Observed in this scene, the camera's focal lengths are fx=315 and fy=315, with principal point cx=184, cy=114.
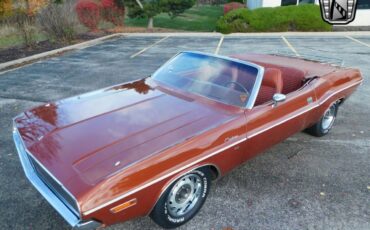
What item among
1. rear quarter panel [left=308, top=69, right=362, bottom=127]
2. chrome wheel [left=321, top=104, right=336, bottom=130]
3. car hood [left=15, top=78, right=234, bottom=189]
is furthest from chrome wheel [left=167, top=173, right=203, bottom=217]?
chrome wheel [left=321, top=104, right=336, bottom=130]

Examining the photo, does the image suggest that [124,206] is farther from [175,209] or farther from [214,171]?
[214,171]

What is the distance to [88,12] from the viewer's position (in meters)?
17.7

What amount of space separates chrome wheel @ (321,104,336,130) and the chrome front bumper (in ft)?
12.9

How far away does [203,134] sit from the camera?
10.3ft

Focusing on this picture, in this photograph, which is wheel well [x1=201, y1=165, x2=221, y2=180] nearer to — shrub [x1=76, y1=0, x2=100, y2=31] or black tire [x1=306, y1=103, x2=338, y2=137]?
black tire [x1=306, y1=103, x2=338, y2=137]

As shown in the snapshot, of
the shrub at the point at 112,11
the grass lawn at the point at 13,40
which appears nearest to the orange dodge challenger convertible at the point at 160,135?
the grass lawn at the point at 13,40

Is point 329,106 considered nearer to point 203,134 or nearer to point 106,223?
A: point 203,134

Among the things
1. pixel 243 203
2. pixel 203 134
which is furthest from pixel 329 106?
pixel 203 134

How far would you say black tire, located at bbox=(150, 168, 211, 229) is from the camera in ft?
9.50

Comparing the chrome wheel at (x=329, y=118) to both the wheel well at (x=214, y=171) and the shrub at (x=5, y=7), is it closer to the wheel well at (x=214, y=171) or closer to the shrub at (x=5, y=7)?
the wheel well at (x=214, y=171)

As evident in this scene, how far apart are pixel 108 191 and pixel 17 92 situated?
599 centimetres

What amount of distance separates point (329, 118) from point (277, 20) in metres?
12.6

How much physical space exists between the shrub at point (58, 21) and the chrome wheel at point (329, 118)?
41.5 ft

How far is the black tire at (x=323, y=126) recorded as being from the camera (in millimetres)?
4879
